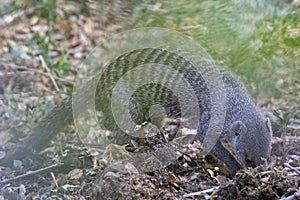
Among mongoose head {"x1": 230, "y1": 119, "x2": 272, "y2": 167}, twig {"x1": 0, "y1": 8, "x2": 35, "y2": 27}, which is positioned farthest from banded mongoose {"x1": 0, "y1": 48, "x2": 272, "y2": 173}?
twig {"x1": 0, "y1": 8, "x2": 35, "y2": 27}

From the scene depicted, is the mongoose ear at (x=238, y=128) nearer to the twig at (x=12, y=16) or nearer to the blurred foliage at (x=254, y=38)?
the blurred foliage at (x=254, y=38)

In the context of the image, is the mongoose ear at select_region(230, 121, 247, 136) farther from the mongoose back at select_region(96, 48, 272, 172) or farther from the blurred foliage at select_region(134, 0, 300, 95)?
the blurred foliage at select_region(134, 0, 300, 95)

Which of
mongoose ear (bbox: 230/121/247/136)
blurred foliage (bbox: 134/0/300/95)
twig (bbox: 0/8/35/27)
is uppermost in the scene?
blurred foliage (bbox: 134/0/300/95)

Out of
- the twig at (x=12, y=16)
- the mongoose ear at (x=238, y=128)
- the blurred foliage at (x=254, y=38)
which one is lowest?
the twig at (x=12, y=16)

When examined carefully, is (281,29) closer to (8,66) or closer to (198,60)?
(198,60)

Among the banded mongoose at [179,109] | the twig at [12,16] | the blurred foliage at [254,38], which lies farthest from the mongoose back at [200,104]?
the twig at [12,16]

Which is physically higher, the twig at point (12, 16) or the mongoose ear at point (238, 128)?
the mongoose ear at point (238, 128)

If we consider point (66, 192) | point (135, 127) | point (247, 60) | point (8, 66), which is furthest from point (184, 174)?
point (8, 66)

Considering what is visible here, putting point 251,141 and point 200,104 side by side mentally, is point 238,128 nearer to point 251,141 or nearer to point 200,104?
point 251,141
